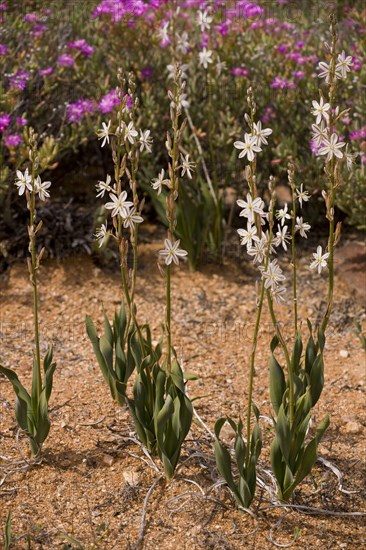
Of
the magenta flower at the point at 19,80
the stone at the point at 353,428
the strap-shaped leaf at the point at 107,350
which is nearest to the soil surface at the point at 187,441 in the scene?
the stone at the point at 353,428

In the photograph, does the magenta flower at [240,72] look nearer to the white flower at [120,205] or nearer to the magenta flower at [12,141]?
the magenta flower at [12,141]

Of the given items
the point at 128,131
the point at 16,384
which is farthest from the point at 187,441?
the point at 128,131

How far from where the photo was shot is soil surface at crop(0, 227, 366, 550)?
309 cm

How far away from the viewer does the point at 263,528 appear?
3.10 meters

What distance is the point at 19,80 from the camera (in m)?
5.22

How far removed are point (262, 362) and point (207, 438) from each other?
100 centimetres

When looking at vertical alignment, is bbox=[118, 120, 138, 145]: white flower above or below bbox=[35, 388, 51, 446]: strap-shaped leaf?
above

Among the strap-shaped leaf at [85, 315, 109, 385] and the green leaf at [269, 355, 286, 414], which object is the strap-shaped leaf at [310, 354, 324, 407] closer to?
the green leaf at [269, 355, 286, 414]

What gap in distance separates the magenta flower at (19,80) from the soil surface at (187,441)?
1.16 meters

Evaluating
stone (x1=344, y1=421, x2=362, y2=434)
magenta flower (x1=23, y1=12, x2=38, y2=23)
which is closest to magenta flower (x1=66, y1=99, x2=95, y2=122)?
magenta flower (x1=23, y1=12, x2=38, y2=23)

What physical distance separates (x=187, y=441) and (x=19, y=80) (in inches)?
110

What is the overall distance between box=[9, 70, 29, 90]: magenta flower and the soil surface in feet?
3.80

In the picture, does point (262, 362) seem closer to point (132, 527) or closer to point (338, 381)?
point (338, 381)

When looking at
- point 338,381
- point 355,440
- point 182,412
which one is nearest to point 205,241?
point 338,381
